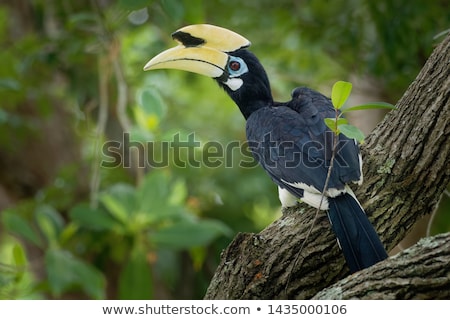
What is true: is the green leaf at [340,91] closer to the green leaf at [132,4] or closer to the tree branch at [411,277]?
the tree branch at [411,277]

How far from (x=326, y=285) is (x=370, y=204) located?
0.91ft

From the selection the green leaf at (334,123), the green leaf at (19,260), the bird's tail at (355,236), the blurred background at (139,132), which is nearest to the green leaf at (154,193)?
the blurred background at (139,132)

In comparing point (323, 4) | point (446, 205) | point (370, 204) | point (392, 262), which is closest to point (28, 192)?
point (323, 4)

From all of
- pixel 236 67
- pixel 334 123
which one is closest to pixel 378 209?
pixel 334 123

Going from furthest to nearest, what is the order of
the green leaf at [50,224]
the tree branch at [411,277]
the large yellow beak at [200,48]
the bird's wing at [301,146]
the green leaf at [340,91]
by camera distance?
1. the green leaf at [50,224]
2. the large yellow beak at [200,48]
3. the bird's wing at [301,146]
4. the green leaf at [340,91]
5. the tree branch at [411,277]

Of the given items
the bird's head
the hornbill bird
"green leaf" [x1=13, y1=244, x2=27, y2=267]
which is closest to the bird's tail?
the hornbill bird

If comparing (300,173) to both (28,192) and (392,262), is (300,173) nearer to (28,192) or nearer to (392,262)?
(392,262)

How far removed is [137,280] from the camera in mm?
2705

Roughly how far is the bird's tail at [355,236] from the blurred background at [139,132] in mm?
859

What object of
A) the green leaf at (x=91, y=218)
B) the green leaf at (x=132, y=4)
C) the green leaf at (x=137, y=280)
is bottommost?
the green leaf at (x=137, y=280)

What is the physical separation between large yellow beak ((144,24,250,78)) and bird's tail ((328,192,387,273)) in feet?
2.77

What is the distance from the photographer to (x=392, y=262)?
61.1 inches

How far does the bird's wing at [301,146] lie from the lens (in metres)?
1.99
